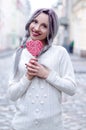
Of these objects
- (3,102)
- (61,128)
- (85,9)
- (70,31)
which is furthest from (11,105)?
(70,31)

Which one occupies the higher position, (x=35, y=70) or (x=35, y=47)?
(x=35, y=47)

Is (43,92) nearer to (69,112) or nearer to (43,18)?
(43,18)

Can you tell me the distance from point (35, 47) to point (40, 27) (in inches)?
5.9

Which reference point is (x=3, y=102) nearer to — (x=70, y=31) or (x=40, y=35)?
(x=40, y=35)

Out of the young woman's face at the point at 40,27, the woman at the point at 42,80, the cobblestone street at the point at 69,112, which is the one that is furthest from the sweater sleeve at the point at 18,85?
the cobblestone street at the point at 69,112

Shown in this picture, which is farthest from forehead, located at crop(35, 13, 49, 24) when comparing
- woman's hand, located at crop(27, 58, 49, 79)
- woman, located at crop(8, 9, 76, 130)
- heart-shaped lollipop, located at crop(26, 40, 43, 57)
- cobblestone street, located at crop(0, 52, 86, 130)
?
cobblestone street, located at crop(0, 52, 86, 130)

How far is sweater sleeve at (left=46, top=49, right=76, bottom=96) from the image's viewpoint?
2.50m

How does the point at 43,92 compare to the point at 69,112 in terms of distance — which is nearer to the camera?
the point at 43,92

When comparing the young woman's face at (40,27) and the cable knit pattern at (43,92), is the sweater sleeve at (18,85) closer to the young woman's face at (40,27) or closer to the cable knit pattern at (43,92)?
the cable knit pattern at (43,92)

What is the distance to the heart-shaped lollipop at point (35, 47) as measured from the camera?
2.45 metres

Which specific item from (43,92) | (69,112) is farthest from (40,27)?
(69,112)

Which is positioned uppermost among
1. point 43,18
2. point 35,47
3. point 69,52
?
point 43,18

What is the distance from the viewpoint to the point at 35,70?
7.95ft

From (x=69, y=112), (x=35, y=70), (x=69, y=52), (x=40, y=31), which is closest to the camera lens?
(x=35, y=70)
